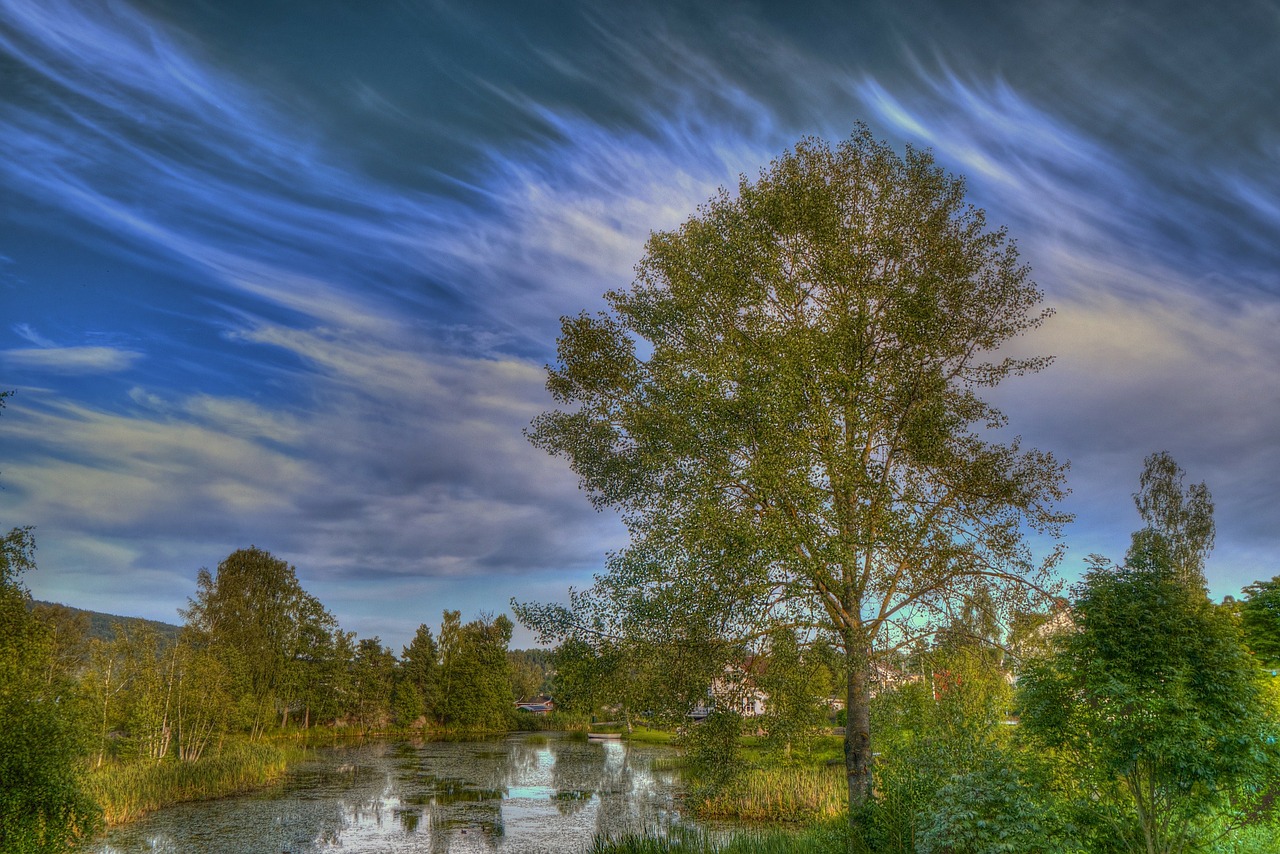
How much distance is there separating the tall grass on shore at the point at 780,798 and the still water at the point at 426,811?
66.2 inches

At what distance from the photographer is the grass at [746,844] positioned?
12.8m

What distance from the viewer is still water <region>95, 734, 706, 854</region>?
1977 cm

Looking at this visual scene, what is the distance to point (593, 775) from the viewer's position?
35.1 meters

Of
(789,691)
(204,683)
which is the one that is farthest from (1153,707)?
(204,683)

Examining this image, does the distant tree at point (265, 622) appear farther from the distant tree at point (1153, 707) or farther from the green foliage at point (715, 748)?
the distant tree at point (1153, 707)

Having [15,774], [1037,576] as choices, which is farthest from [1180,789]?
[15,774]

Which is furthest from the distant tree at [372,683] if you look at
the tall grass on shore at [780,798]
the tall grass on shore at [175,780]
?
the tall grass on shore at [780,798]

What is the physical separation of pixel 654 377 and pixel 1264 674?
11.0 metres

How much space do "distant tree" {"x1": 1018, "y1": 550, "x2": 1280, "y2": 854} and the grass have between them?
496cm

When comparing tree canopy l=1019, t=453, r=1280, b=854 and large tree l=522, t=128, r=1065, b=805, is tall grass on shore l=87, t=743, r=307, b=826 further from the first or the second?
tree canopy l=1019, t=453, r=1280, b=854

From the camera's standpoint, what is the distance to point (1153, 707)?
805 centimetres

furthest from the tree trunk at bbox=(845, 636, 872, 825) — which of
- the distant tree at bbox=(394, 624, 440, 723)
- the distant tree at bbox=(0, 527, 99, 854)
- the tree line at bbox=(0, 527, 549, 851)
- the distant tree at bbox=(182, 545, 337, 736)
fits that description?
the distant tree at bbox=(394, 624, 440, 723)

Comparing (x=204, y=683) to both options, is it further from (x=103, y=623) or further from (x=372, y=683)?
(x=103, y=623)

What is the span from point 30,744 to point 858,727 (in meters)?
15.3
